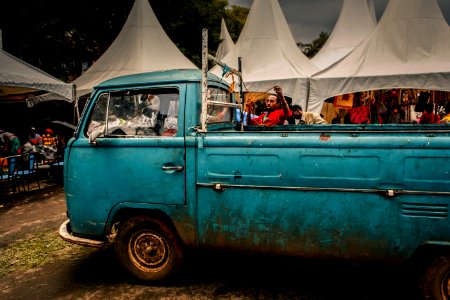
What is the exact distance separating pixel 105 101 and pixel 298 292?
2.88m

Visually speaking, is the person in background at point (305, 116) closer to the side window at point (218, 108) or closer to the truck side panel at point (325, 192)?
the side window at point (218, 108)

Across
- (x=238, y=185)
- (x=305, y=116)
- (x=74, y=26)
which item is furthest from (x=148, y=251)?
(x=74, y=26)

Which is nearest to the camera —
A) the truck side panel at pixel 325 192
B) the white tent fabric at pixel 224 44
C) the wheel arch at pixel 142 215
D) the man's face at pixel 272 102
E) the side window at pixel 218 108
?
the truck side panel at pixel 325 192

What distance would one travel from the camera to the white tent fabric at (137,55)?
11.3 metres

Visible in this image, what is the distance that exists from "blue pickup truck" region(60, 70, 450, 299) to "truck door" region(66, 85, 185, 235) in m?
0.01

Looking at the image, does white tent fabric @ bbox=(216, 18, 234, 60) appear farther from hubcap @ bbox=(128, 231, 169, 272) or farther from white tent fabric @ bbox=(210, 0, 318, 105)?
hubcap @ bbox=(128, 231, 169, 272)

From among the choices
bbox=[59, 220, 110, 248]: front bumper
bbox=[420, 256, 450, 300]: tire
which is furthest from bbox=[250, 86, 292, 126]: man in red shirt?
bbox=[420, 256, 450, 300]: tire

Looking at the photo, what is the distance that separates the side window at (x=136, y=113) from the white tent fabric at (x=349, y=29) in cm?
1222

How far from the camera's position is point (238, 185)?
3.21 m

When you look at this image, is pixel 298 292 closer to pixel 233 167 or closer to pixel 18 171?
pixel 233 167

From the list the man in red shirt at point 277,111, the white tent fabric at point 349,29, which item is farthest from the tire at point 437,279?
the white tent fabric at point 349,29

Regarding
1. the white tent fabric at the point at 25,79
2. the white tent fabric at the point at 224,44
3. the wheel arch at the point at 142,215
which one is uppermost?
the white tent fabric at the point at 224,44

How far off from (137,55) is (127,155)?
898 centimetres

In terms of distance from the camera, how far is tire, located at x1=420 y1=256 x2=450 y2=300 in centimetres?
282
